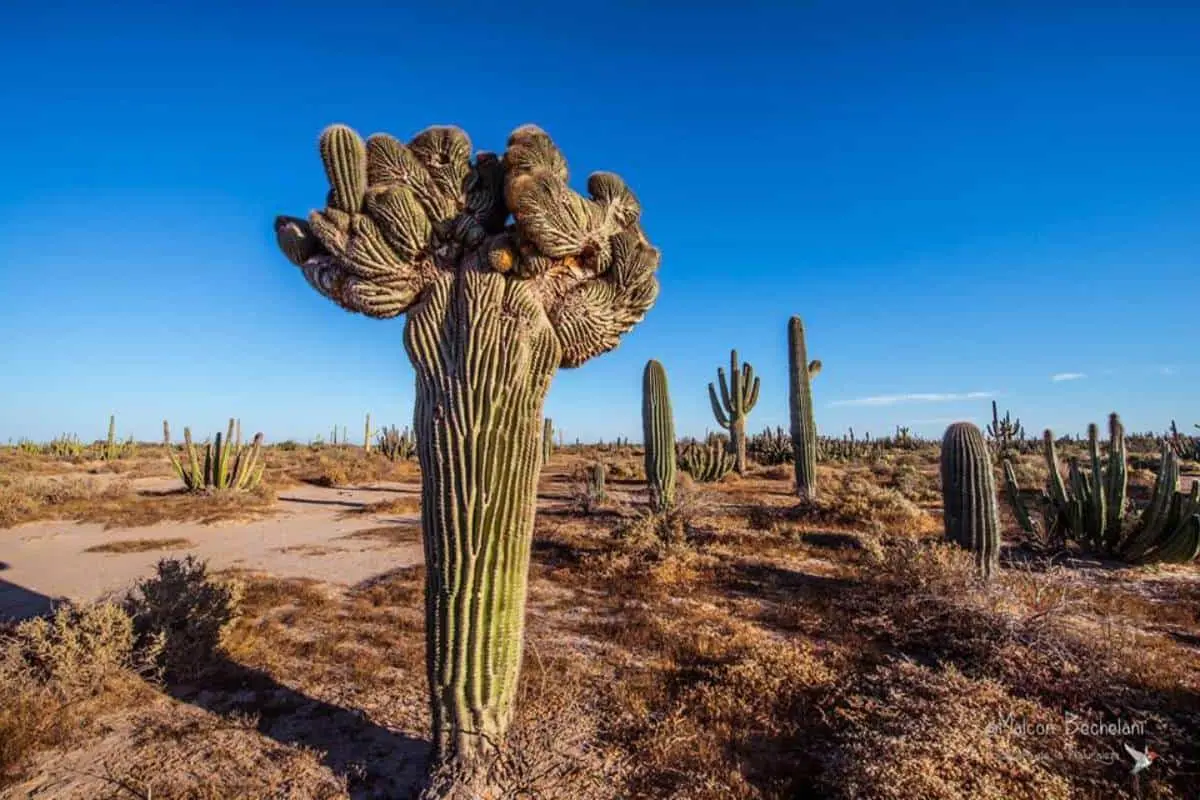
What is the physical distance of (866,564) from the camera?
21.3 feet

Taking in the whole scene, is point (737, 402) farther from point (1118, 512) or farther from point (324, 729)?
point (324, 729)

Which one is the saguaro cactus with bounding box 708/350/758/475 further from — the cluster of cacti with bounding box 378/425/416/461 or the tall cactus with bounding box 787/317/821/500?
the cluster of cacti with bounding box 378/425/416/461

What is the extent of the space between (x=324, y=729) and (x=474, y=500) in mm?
1987

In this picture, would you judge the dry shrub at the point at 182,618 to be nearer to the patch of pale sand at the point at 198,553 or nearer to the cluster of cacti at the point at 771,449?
the patch of pale sand at the point at 198,553

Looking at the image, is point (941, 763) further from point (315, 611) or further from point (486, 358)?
point (315, 611)

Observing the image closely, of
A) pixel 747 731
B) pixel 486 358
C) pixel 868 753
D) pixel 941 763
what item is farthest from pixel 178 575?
pixel 941 763

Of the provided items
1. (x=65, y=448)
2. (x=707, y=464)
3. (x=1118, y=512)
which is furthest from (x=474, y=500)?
(x=65, y=448)

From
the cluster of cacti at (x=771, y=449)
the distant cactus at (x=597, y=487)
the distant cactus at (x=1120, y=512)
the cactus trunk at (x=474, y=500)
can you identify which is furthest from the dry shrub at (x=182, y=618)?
the cluster of cacti at (x=771, y=449)

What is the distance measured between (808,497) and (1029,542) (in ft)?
12.5

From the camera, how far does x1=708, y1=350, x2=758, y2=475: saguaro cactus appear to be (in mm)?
17875

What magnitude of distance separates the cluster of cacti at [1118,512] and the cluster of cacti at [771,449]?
38.2 feet

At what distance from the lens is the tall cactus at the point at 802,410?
1198 centimetres

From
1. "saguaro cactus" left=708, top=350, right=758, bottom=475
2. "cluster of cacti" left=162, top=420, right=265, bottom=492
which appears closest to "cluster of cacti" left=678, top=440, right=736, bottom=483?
"saguaro cactus" left=708, top=350, right=758, bottom=475

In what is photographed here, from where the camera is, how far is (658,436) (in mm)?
10586
